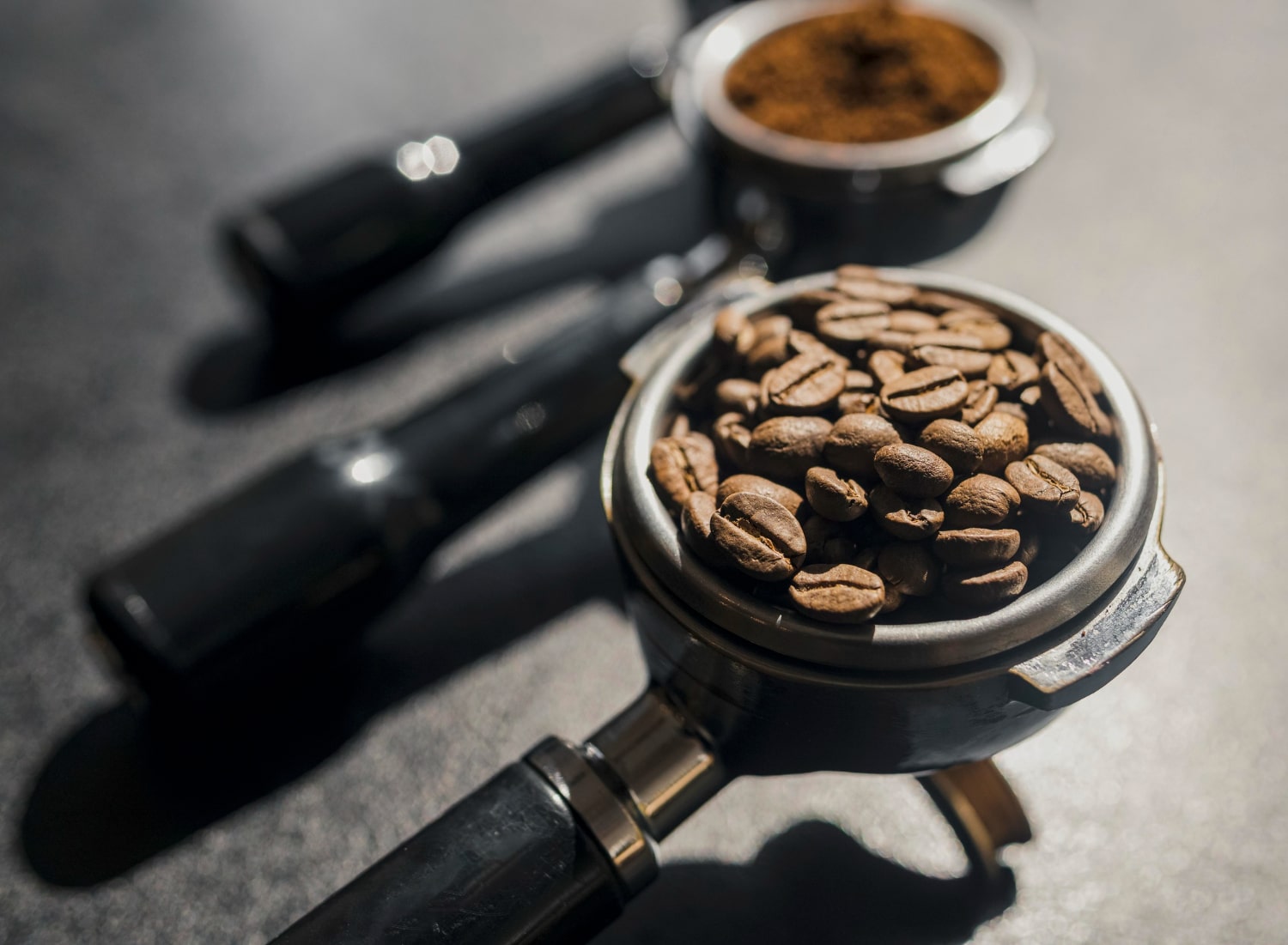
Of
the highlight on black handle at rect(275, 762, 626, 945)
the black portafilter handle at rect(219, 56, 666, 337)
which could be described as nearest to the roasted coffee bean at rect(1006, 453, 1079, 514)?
the highlight on black handle at rect(275, 762, 626, 945)

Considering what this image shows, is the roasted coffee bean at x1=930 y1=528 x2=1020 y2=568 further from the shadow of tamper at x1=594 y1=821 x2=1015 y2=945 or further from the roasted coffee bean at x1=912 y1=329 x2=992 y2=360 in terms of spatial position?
the shadow of tamper at x1=594 y1=821 x2=1015 y2=945

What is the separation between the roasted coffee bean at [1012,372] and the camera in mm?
325

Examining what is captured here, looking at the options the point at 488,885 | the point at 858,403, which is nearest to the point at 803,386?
the point at 858,403

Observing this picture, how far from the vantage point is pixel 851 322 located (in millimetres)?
346

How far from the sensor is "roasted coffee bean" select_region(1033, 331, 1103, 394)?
33 cm

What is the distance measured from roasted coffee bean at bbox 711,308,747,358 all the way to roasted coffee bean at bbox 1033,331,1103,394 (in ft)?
0.30

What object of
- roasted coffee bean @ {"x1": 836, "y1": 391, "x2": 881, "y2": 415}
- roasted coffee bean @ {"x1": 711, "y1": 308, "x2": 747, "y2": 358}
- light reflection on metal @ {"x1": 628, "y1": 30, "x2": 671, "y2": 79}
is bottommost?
light reflection on metal @ {"x1": 628, "y1": 30, "x2": 671, "y2": 79}

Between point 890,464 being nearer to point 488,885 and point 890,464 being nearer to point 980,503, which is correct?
point 980,503

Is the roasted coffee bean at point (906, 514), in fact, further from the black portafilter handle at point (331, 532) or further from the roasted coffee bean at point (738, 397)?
the black portafilter handle at point (331, 532)

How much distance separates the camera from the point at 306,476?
0.45 metres

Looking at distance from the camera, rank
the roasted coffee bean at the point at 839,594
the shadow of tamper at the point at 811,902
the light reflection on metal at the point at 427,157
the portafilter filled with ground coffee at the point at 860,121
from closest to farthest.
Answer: the roasted coffee bean at the point at 839,594 → the shadow of tamper at the point at 811,902 → the portafilter filled with ground coffee at the point at 860,121 → the light reflection on metal at the point at 427,157

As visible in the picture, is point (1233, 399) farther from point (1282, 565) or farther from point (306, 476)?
point (306, 476)

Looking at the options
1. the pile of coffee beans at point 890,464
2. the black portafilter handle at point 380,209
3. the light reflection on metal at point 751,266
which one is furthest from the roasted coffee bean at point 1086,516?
the black portafilter handle at point 380,209

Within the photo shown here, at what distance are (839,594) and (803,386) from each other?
0.07 m
